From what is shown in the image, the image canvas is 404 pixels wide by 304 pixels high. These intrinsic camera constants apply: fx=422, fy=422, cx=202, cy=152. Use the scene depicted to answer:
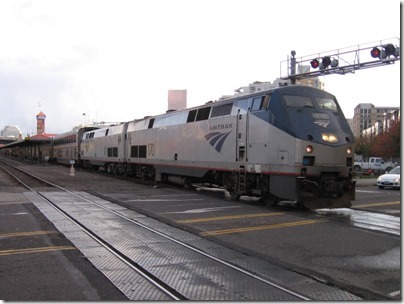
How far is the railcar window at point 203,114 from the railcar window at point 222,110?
1.44 feet

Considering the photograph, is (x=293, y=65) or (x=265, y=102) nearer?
(x=265, y=102)

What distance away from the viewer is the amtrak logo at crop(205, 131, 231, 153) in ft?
52.2

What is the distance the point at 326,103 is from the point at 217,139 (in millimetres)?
4392

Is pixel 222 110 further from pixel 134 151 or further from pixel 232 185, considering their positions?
pixel 134 151

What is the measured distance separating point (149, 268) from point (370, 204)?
1106 centimetres

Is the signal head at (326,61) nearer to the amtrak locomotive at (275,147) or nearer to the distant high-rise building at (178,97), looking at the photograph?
the amtrak locomotive at (275,147)

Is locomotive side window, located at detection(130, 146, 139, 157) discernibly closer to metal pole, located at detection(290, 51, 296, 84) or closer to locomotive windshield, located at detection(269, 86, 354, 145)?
metal pole, located at detection(290, 51, 296, 84)

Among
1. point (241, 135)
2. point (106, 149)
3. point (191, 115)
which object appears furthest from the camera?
point (106, 149)

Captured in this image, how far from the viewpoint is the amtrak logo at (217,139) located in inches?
627

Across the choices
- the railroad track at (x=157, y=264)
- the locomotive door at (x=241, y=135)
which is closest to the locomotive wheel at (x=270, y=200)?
the locomotive door at (x=241, y=135)

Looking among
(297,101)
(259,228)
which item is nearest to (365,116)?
(297,101)

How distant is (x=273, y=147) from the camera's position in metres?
13.2

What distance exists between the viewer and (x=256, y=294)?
5297 mm

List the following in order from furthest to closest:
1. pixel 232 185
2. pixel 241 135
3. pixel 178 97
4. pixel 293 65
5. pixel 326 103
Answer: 1. pixel 178 97
2. pixel 293 65
3. pixel 232 185
4. pixel 241 135
5. pixel 326 103
